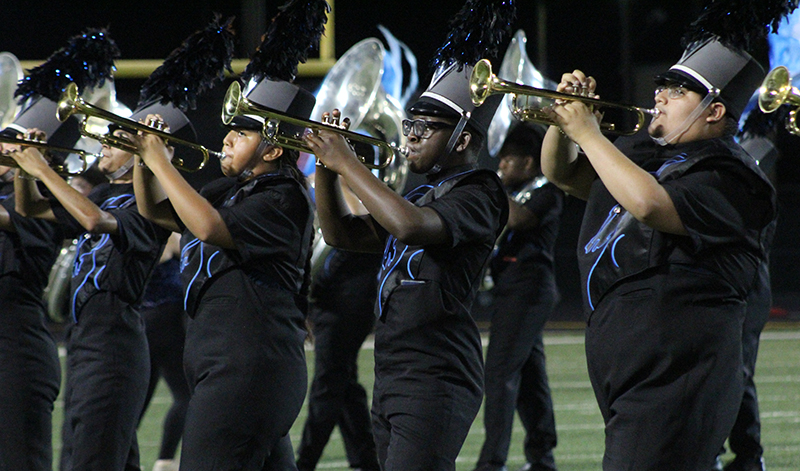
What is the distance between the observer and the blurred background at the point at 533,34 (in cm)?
1380

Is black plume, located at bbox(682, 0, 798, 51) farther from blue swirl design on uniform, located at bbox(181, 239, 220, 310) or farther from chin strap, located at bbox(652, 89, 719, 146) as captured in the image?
blue swirl design on uniform, located at bbox(181, 239, 220, 310)

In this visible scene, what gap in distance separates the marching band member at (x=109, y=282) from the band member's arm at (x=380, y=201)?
1076 mm

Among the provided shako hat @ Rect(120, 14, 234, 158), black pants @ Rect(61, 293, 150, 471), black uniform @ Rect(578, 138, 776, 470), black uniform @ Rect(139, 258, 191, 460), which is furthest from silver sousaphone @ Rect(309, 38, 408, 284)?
black uniform @ Rect(578, 138, 776, 470)

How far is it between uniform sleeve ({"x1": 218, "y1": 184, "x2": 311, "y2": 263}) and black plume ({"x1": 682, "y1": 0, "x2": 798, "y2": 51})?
4.29 ft

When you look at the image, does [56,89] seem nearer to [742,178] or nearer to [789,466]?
[742,178]

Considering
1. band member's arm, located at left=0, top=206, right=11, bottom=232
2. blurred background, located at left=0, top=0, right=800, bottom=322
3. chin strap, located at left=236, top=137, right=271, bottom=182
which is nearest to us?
chin strap, located at left=236, top=137, right=271, bottom=182

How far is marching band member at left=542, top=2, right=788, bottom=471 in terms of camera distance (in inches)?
102

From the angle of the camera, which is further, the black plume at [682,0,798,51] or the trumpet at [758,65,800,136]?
the black plume at [682,0,798,51]

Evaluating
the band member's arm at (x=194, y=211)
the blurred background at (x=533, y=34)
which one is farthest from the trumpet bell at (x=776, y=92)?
the blurred background at (x=533, y=34)

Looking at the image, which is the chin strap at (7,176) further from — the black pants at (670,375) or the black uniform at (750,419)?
the black uniform at (750,419)

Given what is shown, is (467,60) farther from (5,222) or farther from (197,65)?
(5,222)

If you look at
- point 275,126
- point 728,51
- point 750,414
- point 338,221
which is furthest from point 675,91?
point 750,414

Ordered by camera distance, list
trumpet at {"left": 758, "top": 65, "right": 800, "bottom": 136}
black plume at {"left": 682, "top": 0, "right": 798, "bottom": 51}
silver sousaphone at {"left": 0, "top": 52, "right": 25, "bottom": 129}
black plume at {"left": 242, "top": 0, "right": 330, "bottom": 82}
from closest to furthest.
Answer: trumpet at {"left": 758, "top": 65, "right": 800, "bottom": 136} → black plume at {"left": 682, "top": 0, "right": 798, "bottom": 51} → black plume at {"left": 242, "top": 0, "right": 330, "bottom": 82} → silver sousaphone at {"left": 0, "top": 52, "right": 25, "bottom": 129}

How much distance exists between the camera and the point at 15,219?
171 inches
